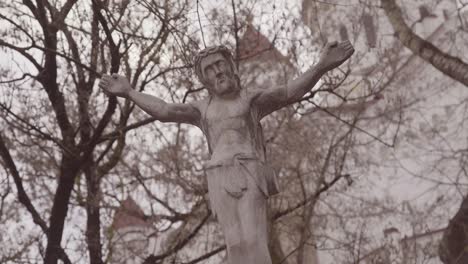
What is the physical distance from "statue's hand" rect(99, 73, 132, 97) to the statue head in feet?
2.16

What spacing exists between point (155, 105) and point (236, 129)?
0.71 m

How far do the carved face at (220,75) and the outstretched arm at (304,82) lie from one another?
0.21 meters

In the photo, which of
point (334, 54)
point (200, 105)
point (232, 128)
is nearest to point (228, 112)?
point (232, 128)

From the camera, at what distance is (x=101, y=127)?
8.95m

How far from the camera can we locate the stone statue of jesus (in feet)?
12.8

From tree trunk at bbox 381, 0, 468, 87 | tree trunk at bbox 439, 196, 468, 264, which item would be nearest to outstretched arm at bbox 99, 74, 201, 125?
tree trunk at bbox 381, 0, 468, 87

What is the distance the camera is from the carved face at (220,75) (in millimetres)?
4336

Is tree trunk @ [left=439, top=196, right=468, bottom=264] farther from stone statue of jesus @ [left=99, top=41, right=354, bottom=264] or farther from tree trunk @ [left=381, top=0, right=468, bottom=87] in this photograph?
stone statue of jesus @ [left=99, top=41, right=354, bottom=264]

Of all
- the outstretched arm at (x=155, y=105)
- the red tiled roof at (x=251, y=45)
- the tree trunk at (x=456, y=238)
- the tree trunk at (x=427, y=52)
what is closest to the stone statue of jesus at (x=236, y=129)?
the outstretched arm at (x=155, y=105)

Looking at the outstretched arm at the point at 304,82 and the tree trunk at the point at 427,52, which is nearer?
the outstretched arm at the point at 304,82

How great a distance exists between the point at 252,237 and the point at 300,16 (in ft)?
27.8

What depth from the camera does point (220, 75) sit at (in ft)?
14.3

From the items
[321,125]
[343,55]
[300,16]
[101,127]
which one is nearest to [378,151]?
[321,125]

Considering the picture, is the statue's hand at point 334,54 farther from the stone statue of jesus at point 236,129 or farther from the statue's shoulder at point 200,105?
the statue's shoulder at point 200,105
